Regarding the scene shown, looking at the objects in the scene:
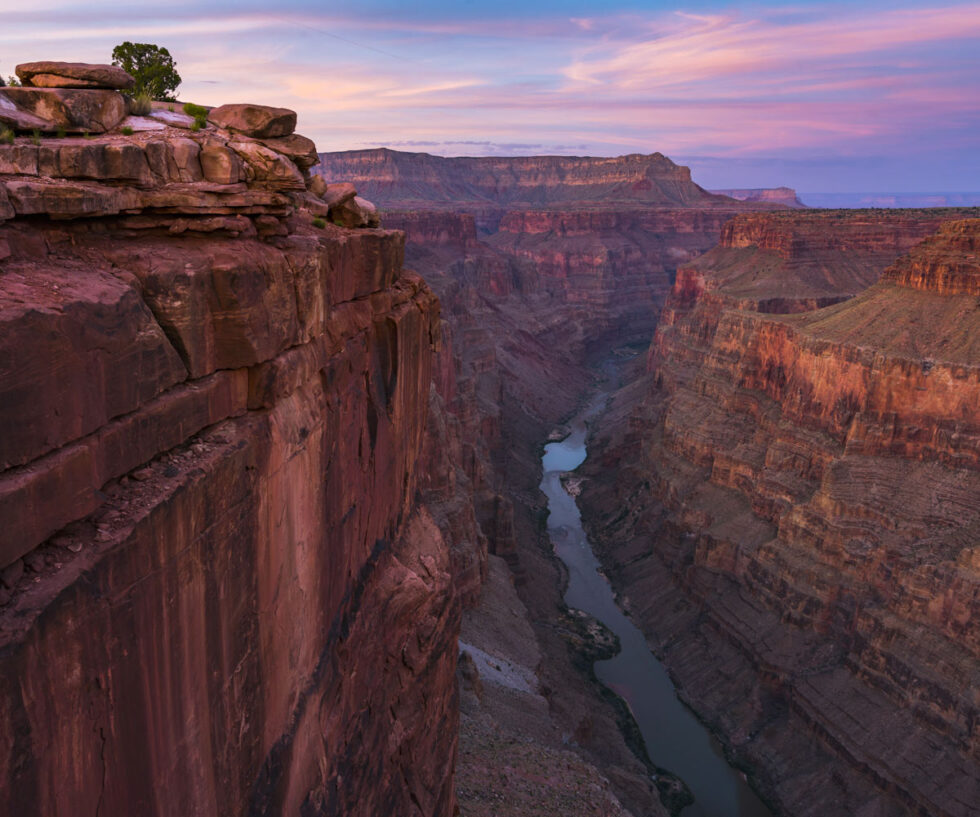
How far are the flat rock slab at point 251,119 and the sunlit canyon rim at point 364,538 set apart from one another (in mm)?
92

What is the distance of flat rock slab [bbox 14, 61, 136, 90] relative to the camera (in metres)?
11.4

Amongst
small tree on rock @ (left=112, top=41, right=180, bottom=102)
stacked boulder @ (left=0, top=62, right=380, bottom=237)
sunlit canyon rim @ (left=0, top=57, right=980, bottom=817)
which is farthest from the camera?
small tree on rock @ (left=112, top=41, right=180, bottom=102)

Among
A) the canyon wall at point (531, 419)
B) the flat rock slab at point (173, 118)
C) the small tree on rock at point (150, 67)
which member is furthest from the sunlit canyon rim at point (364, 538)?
the small tree on rock at point (150, 67)

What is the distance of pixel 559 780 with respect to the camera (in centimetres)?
2834

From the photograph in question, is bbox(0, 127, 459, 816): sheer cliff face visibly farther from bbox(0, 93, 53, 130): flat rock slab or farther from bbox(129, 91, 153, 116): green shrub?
bbox(129, 91, 153, 116): green shrub

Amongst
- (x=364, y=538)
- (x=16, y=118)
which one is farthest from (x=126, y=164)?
(x=364, y=538)

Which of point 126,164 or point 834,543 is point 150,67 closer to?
point 126,164

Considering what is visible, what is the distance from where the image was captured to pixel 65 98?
10961 mm

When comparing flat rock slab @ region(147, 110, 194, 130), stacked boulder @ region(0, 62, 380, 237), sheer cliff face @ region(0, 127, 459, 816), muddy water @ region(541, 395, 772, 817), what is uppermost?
flat rock slab @ region(147, 110, 194, 130)

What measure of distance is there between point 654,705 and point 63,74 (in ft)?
147

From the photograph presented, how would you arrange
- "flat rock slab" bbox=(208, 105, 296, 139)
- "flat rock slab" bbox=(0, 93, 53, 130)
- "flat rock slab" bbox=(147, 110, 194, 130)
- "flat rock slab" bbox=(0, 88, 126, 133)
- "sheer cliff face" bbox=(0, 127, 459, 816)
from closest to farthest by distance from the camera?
1. "sheer cliff face" bbox=(0, 127, 459, 816)
2. "flat rock slab" bbox=(0, 93, 53, 130)
3. "flat rock slab" bbox=(0, 88, 126, 133)
4. "flat rock slab" bbox=(147, 110, 194, 130)
5. "flat rock slab" bbox=(208, 105, 296, 139)

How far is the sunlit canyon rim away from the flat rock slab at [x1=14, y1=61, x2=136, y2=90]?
461mm

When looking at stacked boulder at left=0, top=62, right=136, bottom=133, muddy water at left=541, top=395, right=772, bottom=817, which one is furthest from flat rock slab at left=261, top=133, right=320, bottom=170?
muddy water at left=541, top=395, right=772, bottom=817

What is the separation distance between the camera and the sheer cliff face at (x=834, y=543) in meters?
39.0
